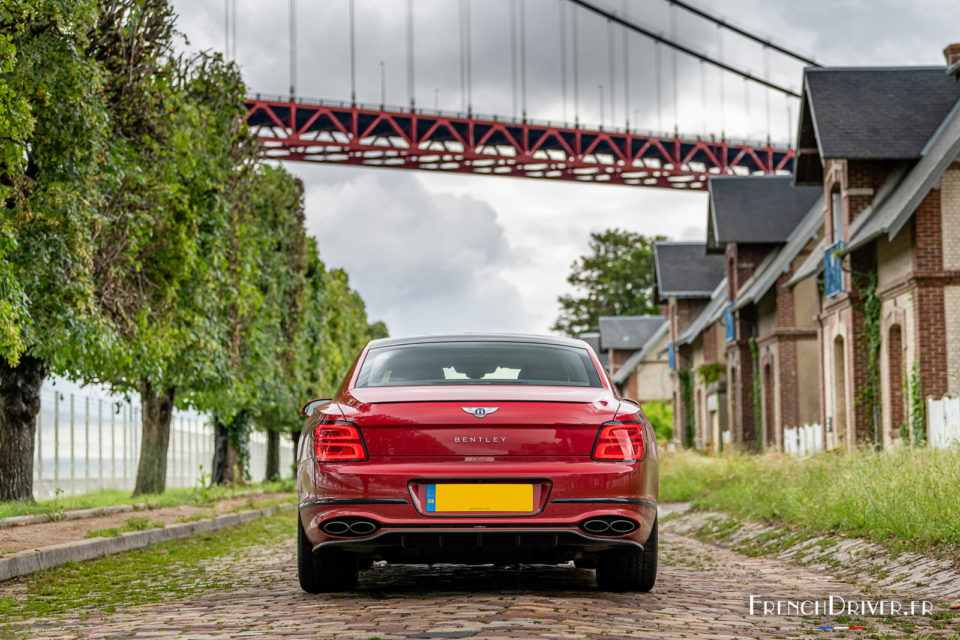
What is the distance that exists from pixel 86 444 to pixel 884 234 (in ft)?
65.2

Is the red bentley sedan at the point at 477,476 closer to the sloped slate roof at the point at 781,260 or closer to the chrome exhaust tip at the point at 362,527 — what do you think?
the chrome exhaust tip at the point at 362,527

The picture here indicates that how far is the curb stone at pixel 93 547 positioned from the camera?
932 cm

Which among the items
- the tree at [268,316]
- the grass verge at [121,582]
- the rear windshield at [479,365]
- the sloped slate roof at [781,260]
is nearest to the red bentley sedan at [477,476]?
the rear windshield at [479,365]

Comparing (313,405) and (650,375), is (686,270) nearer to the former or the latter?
(650,375)

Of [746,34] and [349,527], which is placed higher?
[746,34]

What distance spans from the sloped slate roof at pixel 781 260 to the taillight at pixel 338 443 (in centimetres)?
2563

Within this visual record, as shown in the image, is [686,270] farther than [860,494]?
Yes

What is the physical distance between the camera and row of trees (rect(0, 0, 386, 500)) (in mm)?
13539

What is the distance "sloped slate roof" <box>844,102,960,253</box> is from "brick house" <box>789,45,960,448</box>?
0.11ft

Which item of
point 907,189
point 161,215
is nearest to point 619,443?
Answer: point 161,215

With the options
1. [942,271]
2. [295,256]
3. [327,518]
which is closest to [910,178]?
[942,271]

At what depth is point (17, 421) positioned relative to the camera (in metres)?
17.0

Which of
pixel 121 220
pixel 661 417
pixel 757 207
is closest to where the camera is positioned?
pixel 121 220

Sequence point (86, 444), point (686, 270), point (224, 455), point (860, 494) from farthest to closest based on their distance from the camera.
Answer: point (686, 270) < point (224, 455) < point (86, 444) < point (860, 494)
